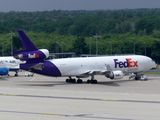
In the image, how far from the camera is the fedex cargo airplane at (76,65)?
193 ft

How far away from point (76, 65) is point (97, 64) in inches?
124

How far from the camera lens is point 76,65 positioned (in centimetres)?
6234

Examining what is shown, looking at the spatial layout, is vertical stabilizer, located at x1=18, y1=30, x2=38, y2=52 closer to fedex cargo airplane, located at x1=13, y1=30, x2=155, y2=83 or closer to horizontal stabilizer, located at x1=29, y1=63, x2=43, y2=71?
fedex cargo airplane, located at x1=13, y1=30, x2=155, y2=83

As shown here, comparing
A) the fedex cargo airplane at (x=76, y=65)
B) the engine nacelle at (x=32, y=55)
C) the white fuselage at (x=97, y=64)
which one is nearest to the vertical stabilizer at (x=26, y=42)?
the fedex cargo airplane at (x=76, y=65)

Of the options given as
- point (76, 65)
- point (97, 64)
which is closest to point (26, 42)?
point (76, 65)

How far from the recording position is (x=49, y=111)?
1329 inches

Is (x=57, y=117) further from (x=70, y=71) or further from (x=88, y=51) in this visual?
(x=88, y=51)

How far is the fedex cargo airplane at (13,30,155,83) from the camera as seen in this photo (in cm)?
5878

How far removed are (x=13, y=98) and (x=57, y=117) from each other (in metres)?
13.0

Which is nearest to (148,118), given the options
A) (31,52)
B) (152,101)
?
(152,101)

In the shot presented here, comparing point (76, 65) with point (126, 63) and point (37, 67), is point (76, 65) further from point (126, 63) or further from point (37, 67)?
point (126, 63)

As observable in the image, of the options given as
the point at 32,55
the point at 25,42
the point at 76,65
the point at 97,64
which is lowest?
the point at 76,65

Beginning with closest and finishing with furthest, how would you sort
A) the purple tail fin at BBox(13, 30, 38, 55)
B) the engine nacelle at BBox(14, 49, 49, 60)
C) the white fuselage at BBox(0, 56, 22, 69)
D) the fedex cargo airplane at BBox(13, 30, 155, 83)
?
the engine nacelle at BBox(14, 49, 49, 60), the purple tail fin at BBox(13, 30, 38, 55), the fedex cargo airplane at BBox(13, 30, 155, 83), the white fuselage at BBox(0, 56, 22, 69)

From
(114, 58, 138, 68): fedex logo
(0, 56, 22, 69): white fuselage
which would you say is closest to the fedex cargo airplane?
(114, 58, 138, 68): fedex logo
